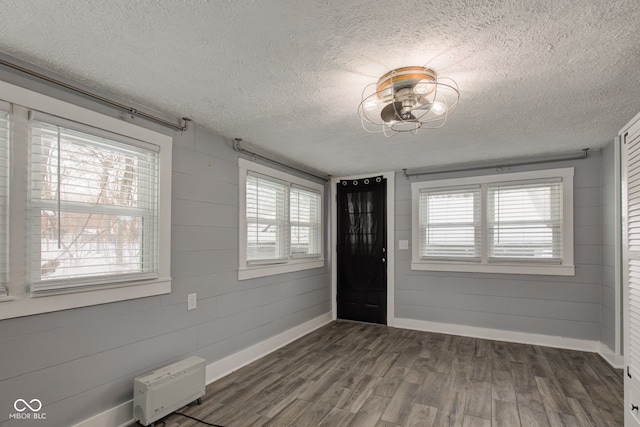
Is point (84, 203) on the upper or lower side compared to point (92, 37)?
lower

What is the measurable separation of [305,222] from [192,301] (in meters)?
2.14

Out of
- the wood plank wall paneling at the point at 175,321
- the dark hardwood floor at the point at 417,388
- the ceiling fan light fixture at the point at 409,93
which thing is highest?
the ceiling fan light fixture at the point at 409,93

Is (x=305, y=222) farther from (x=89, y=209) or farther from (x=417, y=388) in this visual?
(x=89, y=209)

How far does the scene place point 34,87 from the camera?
194 cm

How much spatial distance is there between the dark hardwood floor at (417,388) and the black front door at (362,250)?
99cm

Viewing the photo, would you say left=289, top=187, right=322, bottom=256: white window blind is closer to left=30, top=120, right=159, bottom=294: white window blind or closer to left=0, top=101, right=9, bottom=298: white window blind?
left=30, top=120, right=159, bottom=294: white window blind

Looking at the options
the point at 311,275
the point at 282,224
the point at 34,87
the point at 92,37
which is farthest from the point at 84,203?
the point at 311,275

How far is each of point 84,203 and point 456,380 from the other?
11.1 ft

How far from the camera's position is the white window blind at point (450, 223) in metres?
4.38

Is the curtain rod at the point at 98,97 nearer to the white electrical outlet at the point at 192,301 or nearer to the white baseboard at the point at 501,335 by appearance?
the white electrical outlet at the point at 192,301

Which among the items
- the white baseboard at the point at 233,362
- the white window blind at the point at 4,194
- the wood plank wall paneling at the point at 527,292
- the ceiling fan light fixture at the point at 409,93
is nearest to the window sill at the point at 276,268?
the white baseboard at the point at 233,362

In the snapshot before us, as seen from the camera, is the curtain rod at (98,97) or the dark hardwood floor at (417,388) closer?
the curtain rod at (98,97)

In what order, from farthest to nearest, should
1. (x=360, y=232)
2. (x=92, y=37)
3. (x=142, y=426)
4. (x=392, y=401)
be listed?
(x=360, y=232), (x=392, y=401), (x=142, y=426), (x=92, y=37)

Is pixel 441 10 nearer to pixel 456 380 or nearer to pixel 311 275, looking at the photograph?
pixel 456 380
